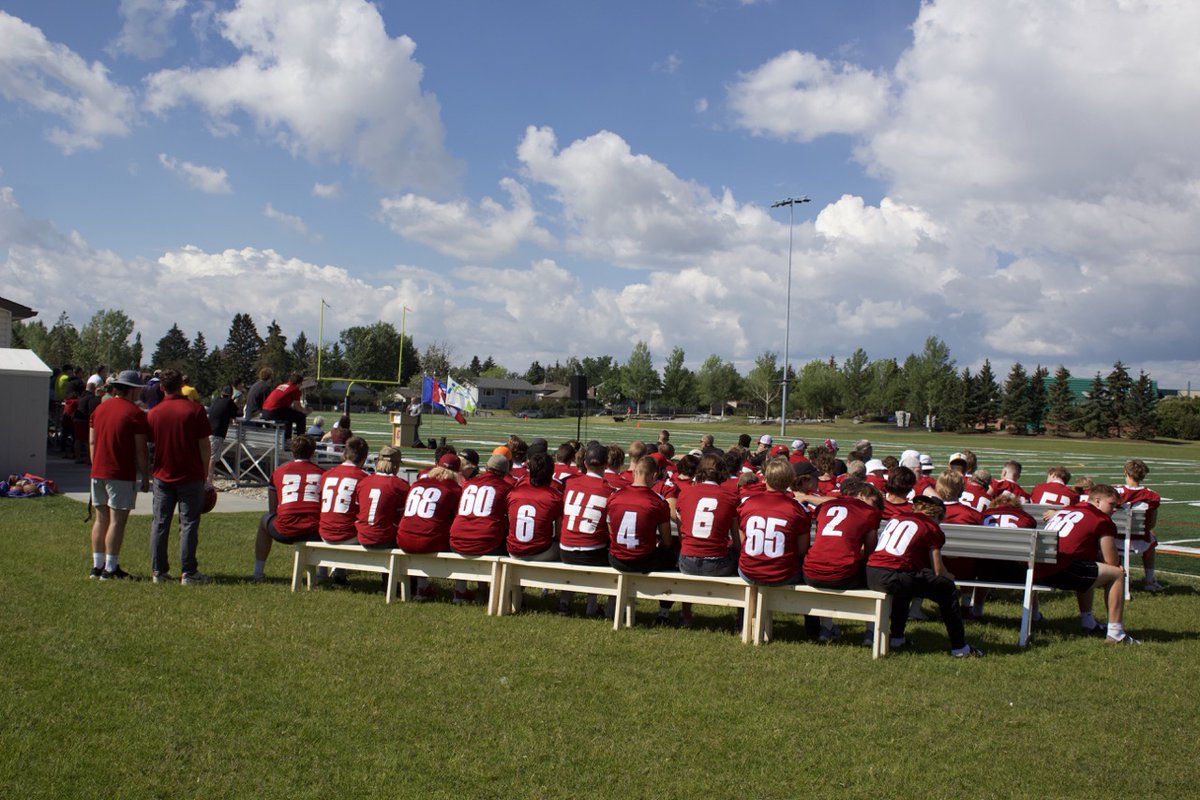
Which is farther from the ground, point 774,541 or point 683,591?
point 774,541

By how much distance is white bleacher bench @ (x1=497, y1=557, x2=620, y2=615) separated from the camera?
7.89 metres

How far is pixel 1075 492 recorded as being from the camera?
10500 mm

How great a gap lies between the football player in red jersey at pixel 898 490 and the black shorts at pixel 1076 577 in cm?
168

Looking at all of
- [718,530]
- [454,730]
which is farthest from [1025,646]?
[454,730]

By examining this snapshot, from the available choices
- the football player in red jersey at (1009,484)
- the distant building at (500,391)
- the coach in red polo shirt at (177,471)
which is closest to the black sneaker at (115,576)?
the coach in red polo shirt at (177,471)

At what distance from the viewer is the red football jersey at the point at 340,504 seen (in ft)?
28.8

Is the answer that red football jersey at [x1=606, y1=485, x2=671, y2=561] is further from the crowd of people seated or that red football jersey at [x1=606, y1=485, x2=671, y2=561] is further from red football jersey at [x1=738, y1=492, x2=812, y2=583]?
red football jersey at [x1=738, y1=492, x2=812, y2=583]

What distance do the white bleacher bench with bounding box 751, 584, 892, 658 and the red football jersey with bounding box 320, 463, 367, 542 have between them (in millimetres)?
3754

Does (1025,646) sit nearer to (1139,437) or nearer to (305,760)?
(305,760)

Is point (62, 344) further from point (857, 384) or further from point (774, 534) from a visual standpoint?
point (774, 534)

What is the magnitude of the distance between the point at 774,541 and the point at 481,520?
259 centimetres

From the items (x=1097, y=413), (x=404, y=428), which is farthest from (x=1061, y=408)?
(x=404, y=428)

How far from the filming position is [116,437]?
28.7ft

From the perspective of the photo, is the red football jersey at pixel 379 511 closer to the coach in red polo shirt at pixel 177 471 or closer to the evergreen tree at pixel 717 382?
the coach in red polo shirt at pixel 177 471
